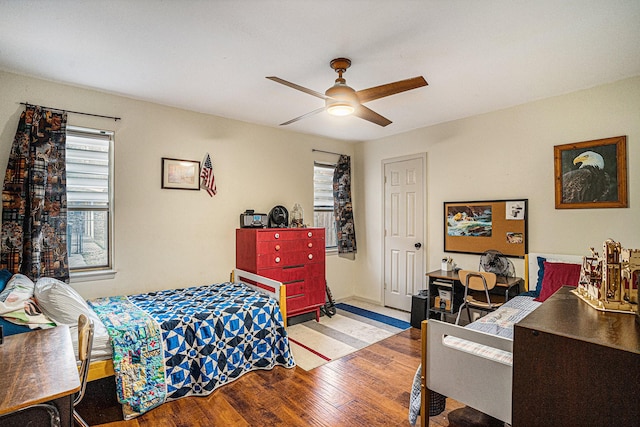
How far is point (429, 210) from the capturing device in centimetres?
434

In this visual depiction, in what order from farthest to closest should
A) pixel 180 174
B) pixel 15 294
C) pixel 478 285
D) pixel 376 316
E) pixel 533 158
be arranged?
pixel 376 316 → pixel 180 174 → pixel 533 158 → pixel 478 285 → pixel 15 294

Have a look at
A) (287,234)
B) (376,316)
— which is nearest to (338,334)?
(376,316)

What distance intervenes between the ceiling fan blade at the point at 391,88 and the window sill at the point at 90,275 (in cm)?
284

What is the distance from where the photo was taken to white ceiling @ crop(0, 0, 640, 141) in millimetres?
1866

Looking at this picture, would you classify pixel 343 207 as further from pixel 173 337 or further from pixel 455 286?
pixel 173 337

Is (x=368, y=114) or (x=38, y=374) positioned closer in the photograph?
(x=38, y=374)

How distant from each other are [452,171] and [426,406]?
116 inches

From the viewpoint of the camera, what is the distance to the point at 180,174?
3.60 metres

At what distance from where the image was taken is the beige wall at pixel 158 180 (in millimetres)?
3016

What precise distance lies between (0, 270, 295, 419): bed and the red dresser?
0.63 m

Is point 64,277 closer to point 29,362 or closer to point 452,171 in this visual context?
point 29,362

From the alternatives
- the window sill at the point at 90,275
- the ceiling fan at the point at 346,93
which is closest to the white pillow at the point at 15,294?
the window sill at the point at 90,275

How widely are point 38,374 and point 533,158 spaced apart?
4.15 metres

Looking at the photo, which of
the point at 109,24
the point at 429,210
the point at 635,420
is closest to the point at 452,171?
the point at 429,210
